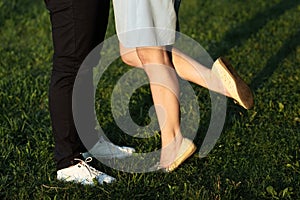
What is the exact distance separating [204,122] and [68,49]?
4.01 feet

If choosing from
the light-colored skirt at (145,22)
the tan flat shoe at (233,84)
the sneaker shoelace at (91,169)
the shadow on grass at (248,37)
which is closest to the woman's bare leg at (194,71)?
the tan flat shoe at (233,84)

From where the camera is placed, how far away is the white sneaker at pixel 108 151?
147 inches

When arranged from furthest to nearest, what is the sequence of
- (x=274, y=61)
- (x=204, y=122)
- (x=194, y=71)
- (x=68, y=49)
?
(x=274, y=61) → (x=204, y=122) → (x=194, y=71) → (x=68, y=49)

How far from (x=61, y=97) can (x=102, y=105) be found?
1.04m

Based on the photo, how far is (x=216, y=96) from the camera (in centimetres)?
446

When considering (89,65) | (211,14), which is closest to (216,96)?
(89,65)

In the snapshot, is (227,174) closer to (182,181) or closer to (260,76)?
(182,181)

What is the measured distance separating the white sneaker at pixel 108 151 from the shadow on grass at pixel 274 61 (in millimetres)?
1316

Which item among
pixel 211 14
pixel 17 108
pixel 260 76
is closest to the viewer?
pixel 17 108

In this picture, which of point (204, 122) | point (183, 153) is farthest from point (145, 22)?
point (204, 122)

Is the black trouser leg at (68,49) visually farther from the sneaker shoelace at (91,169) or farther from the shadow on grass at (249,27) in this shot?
the shadow on grass at (249,27)

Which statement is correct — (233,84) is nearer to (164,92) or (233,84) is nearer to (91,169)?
(164,92)

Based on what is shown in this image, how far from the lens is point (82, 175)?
137 inches

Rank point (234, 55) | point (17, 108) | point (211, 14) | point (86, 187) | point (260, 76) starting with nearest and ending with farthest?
point (86, 187) → point (17, 108) → point (260, 76) → point (234, 55) → point (211, 14)
